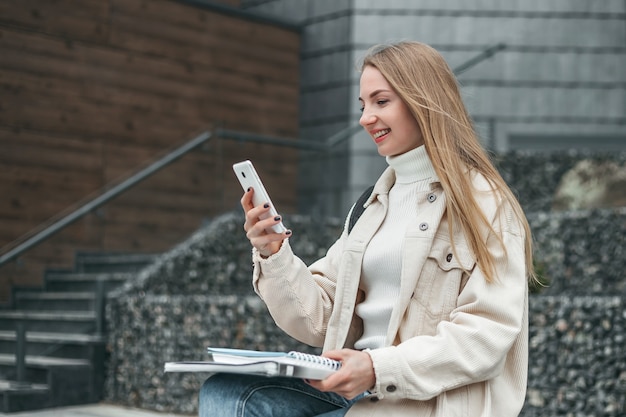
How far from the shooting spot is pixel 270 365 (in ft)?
5.60

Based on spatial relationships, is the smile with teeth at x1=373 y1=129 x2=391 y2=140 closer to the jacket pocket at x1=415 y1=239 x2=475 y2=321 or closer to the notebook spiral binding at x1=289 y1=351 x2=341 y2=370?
the jacket pocket at x1=415 y1=239 x2=475 y2=321

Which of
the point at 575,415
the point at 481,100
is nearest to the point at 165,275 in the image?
the point at 575,415

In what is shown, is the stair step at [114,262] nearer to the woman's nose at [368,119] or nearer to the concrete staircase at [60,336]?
the concrete staircase at [60,336]

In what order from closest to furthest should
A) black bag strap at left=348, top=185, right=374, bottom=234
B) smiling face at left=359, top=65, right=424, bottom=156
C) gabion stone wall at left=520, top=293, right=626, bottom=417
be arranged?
smiling face at left=359, top=65, right=424, bottom=156 < black bag strap at left=348, top=185, right=374, bottom=234 < gabion stone wall at left=520, top=293, right=626, bottom=417

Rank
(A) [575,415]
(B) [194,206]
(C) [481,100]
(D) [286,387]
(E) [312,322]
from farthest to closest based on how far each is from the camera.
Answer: (C) [481,100] → (B) [194,206] → (A) [575,415] → (E) [312,322] → (D) [286,387]

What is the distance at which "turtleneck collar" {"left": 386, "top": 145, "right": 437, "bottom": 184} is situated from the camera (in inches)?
79.0

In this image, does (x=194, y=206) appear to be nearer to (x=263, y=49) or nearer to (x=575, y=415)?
(x=263, y=49)

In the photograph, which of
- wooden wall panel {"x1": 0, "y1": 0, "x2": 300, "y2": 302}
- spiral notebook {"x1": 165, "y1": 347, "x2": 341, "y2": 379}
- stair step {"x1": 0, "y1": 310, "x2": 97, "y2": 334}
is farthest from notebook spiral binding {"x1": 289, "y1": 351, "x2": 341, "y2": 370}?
wooden wall panel {"x1": 0, "y1": 0, "x2": 300, "y2": 302}

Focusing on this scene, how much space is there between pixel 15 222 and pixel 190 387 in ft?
10.4

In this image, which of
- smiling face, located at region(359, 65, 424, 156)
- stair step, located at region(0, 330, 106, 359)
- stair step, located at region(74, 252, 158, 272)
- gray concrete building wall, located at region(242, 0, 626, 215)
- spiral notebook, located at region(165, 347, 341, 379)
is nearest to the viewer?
spiral notebook, located at region(165, 347, 341, 379)

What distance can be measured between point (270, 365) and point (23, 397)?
4.43 m

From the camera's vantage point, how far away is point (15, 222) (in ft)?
26.6

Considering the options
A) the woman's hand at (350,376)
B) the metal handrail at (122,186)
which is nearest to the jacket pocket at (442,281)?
the woman's hand at (350,376)

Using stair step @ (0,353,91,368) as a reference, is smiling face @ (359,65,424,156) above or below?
above
